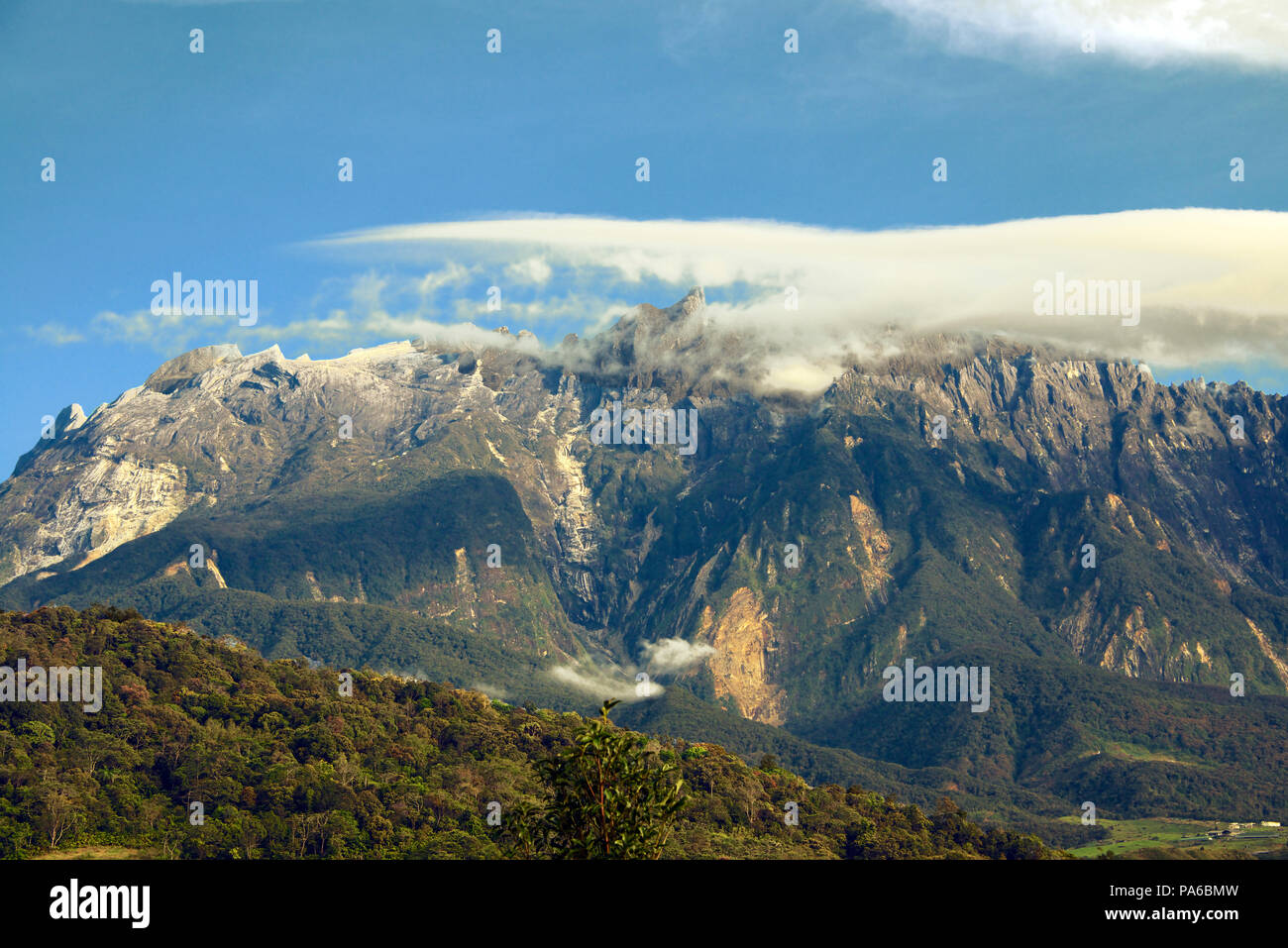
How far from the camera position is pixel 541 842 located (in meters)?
111
